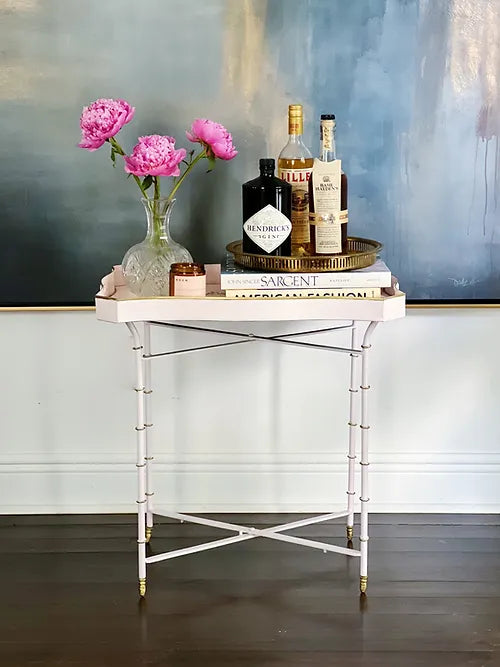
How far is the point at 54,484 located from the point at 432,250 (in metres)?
1.25

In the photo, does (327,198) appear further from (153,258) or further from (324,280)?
Answer: (153,258)

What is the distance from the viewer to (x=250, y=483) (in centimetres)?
262

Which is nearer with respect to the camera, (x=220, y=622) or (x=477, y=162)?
(x=220, y=622)

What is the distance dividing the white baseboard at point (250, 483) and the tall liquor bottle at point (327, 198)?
0.76 metres

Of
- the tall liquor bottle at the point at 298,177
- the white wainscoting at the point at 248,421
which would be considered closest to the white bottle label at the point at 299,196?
the tall liquor bottle at the point at 298,177

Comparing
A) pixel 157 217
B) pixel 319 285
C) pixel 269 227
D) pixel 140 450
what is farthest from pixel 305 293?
pixel 140 450

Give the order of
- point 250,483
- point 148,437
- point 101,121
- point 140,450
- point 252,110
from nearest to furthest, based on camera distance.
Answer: point 101,121 → point 140,450 → point 252,110 → point 148,437 → point 250,483

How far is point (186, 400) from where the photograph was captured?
8.50ft

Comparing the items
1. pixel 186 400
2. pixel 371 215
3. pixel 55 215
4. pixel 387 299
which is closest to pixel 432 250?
pixel 371 215

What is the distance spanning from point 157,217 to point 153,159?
157 mm

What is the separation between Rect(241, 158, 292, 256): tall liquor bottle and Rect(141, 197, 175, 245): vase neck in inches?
7.9

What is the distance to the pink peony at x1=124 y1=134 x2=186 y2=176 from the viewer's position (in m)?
2.05

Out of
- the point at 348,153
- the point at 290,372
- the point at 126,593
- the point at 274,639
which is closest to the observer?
the point at 274,639

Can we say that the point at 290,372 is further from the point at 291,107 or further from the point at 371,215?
the point at 291,107
